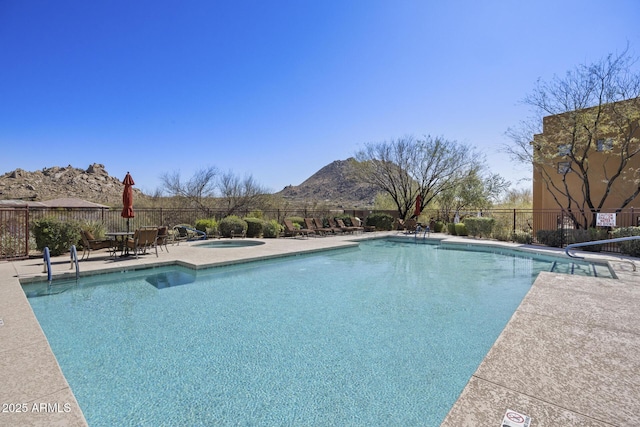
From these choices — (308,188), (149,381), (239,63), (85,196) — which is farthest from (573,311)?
(308,188)

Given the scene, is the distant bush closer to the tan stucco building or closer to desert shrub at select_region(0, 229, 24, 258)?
the tan stucco building

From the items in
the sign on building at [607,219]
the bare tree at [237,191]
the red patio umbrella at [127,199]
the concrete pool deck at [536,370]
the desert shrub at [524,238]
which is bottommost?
the concrete pool deck at [536,370]

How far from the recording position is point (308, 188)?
47625mm

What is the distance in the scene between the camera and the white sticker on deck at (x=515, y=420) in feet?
5.65

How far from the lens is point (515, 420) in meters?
1.76

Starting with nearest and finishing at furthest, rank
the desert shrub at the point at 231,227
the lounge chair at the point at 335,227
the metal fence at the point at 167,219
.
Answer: the metal fence at the point at 167,219 → the desert shrub at the point at 231,227 → the lounge chair at the point at 335,227

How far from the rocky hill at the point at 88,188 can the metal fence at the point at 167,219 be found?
18.5 ft

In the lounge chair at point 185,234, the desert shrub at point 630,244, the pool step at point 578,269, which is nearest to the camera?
the pool step at point 578,269

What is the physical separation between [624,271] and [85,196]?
34900 millimetres

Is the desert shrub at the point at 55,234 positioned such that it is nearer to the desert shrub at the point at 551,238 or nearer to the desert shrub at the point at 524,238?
the desert shrub at the point at 524,238

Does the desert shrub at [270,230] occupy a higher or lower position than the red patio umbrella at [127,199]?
lower

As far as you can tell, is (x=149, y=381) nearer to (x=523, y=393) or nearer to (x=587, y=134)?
(x=523, y=393)

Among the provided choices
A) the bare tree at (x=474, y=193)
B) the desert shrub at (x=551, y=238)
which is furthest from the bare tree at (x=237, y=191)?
the desert shrub at (x=551, y=238)

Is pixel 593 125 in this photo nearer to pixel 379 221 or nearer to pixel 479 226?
pixel 479 226
